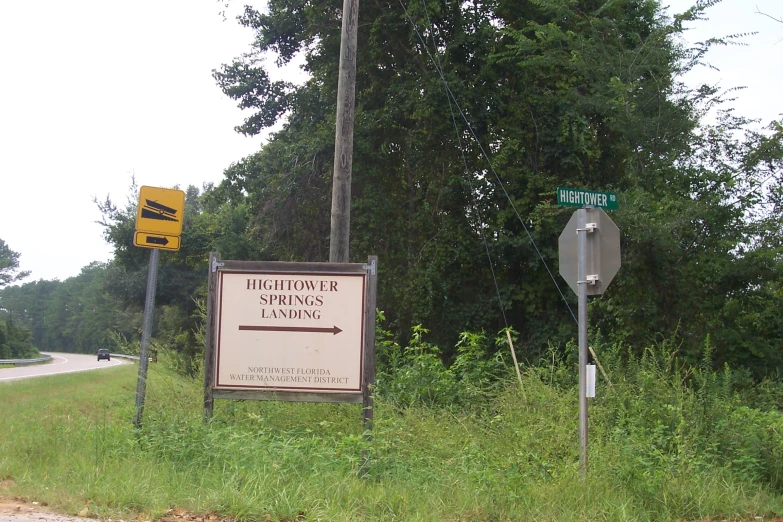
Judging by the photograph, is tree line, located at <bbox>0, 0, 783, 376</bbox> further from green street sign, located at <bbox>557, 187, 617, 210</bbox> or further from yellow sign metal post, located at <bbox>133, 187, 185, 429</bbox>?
yellow sign metal post, located at <bbox>133, 187, 185, 429</bbox>

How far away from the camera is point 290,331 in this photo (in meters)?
8.02

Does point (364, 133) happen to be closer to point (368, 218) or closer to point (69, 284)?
point (368, 218)

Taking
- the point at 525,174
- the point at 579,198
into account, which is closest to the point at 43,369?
the point at 525,174

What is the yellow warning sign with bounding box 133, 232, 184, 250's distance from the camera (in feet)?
27.1

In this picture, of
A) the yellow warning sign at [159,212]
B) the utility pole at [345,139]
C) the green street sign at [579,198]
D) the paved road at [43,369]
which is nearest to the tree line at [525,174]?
the utility pole at [345,139]

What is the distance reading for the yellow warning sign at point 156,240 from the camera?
827cm

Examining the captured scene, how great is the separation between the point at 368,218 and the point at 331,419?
996 centimetres

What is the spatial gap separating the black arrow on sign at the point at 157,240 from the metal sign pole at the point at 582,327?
173 inches

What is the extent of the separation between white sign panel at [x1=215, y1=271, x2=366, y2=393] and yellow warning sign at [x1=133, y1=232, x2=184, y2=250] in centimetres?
70

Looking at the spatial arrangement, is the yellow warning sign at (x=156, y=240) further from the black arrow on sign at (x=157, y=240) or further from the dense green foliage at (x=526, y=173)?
the dense green foliage at (x=526, y=173)

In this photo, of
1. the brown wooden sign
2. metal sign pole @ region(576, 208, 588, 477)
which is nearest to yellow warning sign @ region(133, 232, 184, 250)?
the brown wooden sign

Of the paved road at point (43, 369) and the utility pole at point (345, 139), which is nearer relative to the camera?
the utility pole at point (345, 139)

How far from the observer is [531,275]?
1880cm

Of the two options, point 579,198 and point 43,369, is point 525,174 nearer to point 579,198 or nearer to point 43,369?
point 579,198
